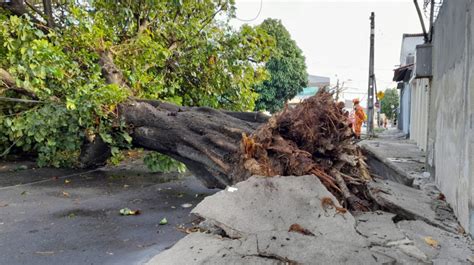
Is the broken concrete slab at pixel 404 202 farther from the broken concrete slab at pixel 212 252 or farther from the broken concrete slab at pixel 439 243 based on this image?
the broken concrete slab at pixel 212 252

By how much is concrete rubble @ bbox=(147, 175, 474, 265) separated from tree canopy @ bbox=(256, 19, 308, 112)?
1811 cm

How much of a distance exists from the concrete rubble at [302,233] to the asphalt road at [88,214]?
0.77 meters

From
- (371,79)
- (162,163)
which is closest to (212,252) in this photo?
(162,163)

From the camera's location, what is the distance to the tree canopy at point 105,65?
247 inches

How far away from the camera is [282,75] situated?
22.8 metres

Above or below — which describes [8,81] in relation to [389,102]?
above

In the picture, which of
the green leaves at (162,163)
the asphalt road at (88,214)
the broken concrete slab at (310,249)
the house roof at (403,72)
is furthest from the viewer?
the house roof at (403,72)

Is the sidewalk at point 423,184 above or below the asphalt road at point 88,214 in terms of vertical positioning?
above

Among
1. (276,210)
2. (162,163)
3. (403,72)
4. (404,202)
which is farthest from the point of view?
(403,72)

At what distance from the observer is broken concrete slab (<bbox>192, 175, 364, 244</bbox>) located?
10.8 feet

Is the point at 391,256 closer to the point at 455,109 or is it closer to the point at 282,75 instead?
the point at 455,109

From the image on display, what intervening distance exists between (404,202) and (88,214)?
3622 mm

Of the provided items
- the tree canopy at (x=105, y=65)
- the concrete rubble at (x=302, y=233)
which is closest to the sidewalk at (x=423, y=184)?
the concrete rubble at (x=302, y=233)

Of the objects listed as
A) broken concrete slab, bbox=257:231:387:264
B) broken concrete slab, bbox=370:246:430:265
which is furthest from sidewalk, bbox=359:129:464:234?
broken concrete slab, bbox=257:231:387:264
